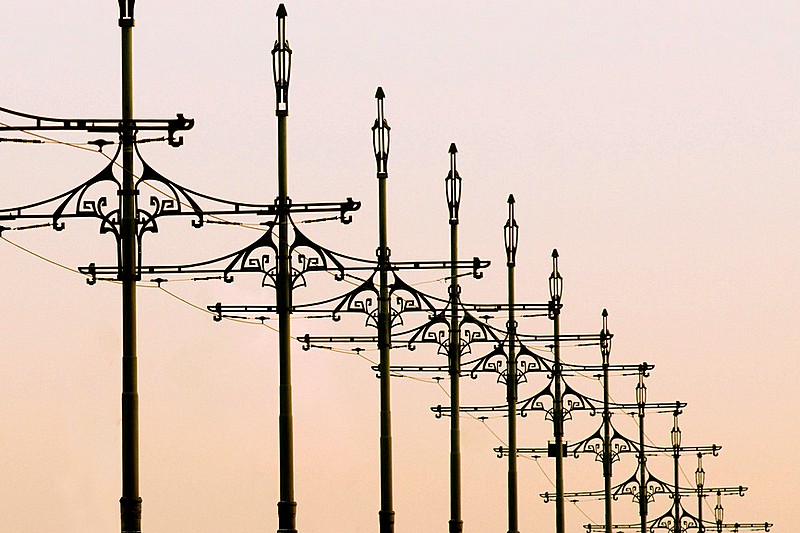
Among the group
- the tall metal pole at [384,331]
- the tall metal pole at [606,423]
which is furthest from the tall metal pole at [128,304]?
the tall metal pole at [606,423]

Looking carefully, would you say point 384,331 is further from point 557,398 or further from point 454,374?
point 557,398

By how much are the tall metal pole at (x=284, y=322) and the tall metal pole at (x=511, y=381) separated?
16008 mm

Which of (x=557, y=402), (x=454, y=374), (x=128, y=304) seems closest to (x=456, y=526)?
(x=454, y=374)

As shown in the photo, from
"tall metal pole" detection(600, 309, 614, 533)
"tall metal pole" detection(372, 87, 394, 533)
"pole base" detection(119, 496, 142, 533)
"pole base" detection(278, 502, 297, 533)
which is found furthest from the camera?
"tall metal pole" detection(600, 309, 614, 533)

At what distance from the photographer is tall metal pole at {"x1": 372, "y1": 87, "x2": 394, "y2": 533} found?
136 feet

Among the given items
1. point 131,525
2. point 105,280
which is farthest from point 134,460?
point 105,280

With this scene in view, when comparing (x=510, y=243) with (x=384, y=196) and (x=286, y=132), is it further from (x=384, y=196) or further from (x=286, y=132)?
(x=286, y=132)

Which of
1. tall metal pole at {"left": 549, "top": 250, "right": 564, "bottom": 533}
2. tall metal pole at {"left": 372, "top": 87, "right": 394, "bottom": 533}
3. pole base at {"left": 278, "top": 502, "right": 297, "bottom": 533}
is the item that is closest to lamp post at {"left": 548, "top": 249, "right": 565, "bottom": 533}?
tall metal pole at {"left": 549, "top": 250, "right": 564, "bottom": 533}

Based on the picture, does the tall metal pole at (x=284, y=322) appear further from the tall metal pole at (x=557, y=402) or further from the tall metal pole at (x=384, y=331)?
the tall metal pole at (x=557, y=402)

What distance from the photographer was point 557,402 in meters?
58.0

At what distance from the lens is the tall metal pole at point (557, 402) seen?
53125mm

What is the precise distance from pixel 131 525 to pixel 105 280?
603 centimetres

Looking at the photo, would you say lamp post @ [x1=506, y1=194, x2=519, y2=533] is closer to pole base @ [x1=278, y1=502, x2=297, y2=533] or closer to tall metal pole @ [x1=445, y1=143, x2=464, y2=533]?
tall metal pole @ [x1=445, y1=143, x2=464, y2=533]

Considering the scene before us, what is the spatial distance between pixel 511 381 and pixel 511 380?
4 cm
